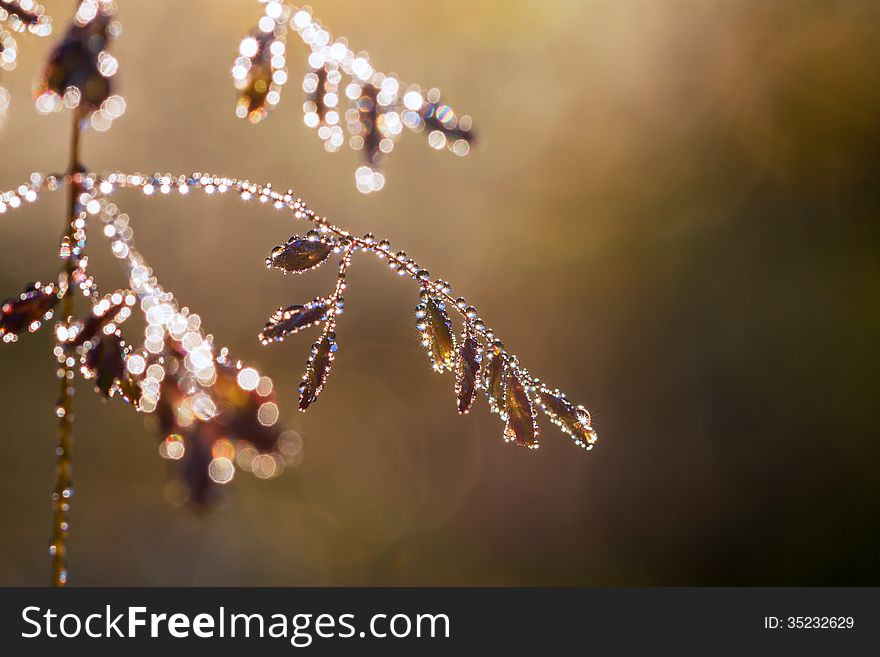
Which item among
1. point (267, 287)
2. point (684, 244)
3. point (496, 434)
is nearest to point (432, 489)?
point (496, 434)

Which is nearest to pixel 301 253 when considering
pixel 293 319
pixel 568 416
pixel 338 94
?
pixel 293 319

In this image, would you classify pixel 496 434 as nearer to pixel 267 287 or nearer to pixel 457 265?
pixel 457 265

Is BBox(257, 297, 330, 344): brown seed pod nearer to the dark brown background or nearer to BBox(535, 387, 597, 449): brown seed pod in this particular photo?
BBox(535, 387, 597, 449): brown seed pod

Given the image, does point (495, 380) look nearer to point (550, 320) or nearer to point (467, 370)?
point (467, 370)

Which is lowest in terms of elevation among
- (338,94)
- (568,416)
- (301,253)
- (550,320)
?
(568,416)

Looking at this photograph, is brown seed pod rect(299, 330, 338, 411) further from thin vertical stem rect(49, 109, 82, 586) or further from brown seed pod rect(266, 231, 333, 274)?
thin vertical stem rect(49, 109, 82, 586)

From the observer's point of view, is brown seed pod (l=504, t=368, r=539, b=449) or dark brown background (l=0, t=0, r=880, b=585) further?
dark brown background (l=0, t=0, r=880, b=585)

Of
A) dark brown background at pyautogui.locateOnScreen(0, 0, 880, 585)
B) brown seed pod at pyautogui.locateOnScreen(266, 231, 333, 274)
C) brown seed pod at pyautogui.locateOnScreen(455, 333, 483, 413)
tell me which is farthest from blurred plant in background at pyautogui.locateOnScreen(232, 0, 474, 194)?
dark brown background at pyautogui.locateOnScreen(0, 0, 880, 585)

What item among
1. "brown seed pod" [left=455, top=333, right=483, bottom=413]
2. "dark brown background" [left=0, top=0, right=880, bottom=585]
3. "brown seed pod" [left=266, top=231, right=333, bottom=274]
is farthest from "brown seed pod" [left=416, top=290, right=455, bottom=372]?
"dark brown background" [left=0, top=0, right=880, bottom=585]

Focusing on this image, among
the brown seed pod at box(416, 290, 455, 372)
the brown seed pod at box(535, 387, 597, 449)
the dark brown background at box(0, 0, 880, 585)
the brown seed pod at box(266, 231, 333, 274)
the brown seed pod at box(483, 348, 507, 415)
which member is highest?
the dark brown background at box(0, 0, 880, 585)

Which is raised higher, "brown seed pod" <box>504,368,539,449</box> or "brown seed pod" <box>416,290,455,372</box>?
"brown seed pod" <box>416,290,455,372</box>
